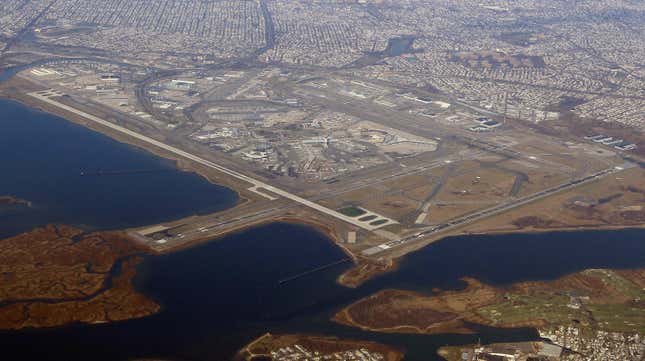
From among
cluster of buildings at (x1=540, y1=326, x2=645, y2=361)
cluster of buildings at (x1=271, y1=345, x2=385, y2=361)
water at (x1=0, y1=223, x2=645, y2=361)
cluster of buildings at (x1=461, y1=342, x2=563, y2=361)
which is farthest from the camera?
cluster of buildings at (x1=540, y1=326, x2=645, y2=361)

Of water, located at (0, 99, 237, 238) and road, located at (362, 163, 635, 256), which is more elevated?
water, located at (0, 99, 237, 238)

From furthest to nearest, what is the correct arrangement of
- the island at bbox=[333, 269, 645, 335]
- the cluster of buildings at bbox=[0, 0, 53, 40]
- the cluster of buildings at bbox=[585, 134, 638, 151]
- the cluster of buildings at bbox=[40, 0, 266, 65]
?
the cluster of buildings at bbox=[0, 0, 53, 40] < the cluster of buildings at bbox=[40, 0, 266, 65] < the cluster of buildings at bbox=[585, 134, 638, 151] < the island at bbox=[333, 269, 645, 335]

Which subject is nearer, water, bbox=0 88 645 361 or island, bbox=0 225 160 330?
water, bbox=0 88 645 361

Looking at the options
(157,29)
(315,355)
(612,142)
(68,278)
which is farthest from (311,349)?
(157,29)

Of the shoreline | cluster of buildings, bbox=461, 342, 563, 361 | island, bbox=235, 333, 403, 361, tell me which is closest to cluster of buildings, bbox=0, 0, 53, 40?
the shoreline

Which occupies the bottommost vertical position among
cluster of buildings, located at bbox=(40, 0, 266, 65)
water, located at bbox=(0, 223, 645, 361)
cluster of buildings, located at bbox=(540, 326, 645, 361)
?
cluster of buildings, located at bbox=(540, 326, 645, 361)

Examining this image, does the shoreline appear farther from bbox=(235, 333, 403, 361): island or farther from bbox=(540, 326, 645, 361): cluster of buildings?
bbox=(540, 326, 645, 361): cluster of buildings

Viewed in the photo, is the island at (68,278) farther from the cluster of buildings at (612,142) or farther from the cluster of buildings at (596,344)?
the cluster of buildings at (612,142)

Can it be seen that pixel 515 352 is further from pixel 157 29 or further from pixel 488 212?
pixel 157 29
